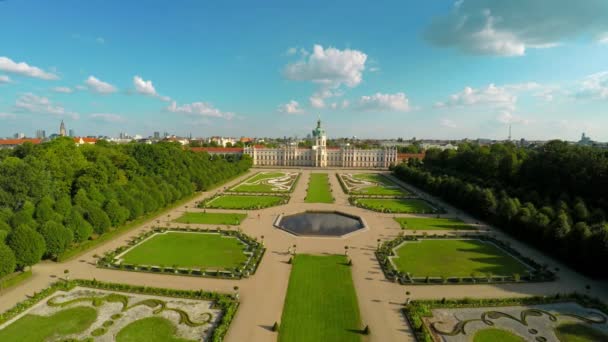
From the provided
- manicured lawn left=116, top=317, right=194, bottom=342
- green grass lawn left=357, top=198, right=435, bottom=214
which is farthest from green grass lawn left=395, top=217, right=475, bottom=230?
manicured lawn left=116, top=317, right=194, bottom=342

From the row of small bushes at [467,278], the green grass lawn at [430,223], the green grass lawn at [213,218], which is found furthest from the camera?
the green grass lawn at [213,218]

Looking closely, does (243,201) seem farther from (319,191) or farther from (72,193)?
(72,193)

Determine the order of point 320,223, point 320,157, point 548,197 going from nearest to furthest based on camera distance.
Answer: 1. point 320,223
2. point 548,197
3. point 320,157

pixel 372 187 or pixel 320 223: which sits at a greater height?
pixel 372 187

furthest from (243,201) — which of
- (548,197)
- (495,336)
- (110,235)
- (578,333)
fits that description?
(578,333)

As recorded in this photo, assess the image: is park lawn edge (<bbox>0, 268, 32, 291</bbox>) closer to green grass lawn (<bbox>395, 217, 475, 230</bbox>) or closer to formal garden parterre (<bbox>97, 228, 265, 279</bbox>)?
formal garden parterre (<bbox>97, 228, 265, 279</bbox>)

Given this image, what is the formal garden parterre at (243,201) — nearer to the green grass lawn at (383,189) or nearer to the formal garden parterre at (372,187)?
the formal garden parterre at (372,187)

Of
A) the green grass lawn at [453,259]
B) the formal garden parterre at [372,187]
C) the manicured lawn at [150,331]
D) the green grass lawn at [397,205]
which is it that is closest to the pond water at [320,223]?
the green grass lawn at [397,205]
